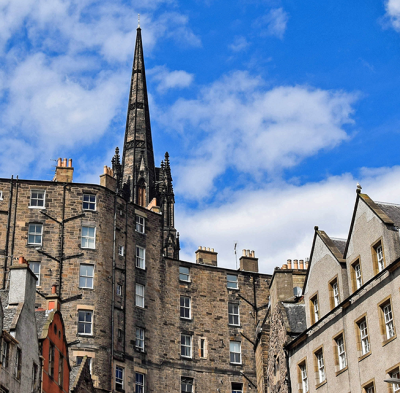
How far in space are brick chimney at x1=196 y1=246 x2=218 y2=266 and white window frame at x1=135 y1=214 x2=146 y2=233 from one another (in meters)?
10.3

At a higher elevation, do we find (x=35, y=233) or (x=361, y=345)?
(x=35, y=233)

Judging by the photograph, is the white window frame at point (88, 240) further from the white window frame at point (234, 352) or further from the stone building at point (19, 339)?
the stone building at point (19, 339)

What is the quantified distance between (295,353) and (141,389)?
23.3 m

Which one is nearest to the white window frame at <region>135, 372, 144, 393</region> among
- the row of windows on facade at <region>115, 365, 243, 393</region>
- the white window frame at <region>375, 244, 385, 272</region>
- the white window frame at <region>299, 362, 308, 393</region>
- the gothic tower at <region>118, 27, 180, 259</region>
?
the row of windows on facade at <region>115, 365, 243, 393</region>

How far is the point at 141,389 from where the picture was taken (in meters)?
66.8

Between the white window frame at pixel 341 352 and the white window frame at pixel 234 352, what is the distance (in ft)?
104

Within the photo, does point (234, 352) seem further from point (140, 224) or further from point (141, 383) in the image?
point (140, 224)

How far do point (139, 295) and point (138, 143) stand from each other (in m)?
47.4

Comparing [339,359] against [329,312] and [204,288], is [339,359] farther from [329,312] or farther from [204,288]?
[204,288]

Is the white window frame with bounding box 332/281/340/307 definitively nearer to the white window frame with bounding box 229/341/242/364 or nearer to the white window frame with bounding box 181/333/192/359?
the white window frame with bounding box 181/333/192/359

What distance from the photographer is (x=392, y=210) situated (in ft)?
134

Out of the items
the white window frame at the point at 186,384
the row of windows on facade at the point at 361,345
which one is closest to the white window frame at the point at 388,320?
the row of windows on facade at the point at 361,345

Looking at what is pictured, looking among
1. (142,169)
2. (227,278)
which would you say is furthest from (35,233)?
(142,169)

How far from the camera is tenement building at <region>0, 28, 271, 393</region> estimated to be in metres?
64.6
